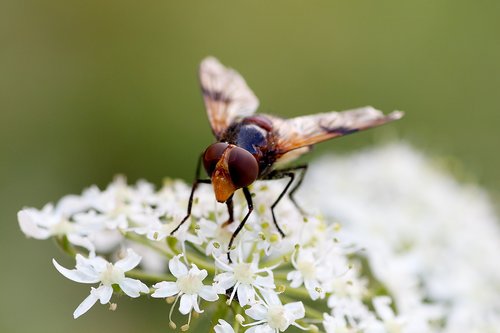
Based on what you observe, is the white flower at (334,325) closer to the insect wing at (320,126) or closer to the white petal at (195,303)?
the white petal at (195,303)

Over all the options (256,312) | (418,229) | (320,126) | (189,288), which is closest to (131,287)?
(189,288)

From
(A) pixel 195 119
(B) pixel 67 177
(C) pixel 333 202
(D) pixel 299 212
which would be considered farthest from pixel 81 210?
(A) pixel 195 119

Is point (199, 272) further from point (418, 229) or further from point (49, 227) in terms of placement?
point (418, 229)

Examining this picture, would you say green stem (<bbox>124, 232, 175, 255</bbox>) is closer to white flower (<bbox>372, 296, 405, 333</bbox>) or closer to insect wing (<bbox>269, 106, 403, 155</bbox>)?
insect wing (<bbox>269, 106, 403, 155</bbox>)

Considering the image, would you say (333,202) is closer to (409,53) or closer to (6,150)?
(6,150)

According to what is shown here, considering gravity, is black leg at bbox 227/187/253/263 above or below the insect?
below

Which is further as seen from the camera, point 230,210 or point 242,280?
point 230,210

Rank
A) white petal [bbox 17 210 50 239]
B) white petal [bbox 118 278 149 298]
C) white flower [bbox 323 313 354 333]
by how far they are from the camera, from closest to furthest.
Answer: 1. white petal [bbox 118 278 149 298]
2. white flower [bbox 323 313 354 333]
3. white petal [bbox 17 210 50 239]

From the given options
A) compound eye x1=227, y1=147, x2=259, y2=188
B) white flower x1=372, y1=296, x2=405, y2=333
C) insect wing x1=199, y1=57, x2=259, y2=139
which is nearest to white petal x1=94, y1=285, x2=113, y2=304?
compound eye x1=227, y1=147, x2=259, y2=188
